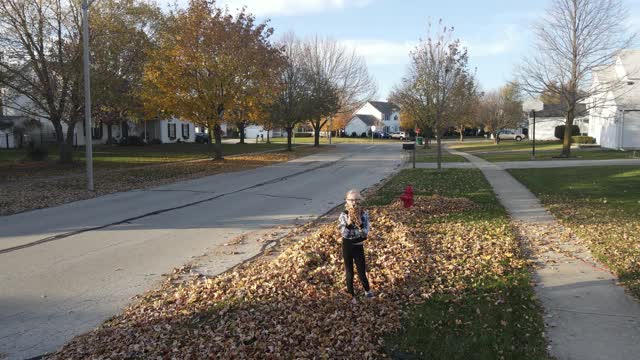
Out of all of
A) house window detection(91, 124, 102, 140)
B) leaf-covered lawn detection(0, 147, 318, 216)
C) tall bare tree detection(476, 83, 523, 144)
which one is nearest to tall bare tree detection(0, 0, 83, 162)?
leaf-covered lawn detection(0, 147, 318, 216)

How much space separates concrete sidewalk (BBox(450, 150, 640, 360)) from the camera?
490 cm

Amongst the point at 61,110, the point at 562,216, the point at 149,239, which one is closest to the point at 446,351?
the point at 149,239

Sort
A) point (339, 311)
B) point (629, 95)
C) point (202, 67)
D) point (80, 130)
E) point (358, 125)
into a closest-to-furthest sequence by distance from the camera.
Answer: point (339, 311) < point (202, 67) < point (629, 95) < point (80, 130) < point (358, 125)

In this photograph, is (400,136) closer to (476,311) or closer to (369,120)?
(369,120)

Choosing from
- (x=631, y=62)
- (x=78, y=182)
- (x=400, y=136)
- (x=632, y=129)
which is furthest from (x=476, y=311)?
(x=400, y=136)

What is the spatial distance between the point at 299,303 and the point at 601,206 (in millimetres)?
9839

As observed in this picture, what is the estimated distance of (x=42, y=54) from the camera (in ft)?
75.6

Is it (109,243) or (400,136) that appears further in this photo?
(400,136)

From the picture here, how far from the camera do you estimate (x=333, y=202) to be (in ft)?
49.3

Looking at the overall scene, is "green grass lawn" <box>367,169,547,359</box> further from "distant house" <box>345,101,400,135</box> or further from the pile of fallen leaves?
"distant house" <box>345,101,400,135</box>

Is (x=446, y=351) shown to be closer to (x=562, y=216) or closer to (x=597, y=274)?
(x=597, y=274)

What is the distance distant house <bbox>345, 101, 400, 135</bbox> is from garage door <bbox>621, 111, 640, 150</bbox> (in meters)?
59.2

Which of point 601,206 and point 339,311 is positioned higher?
point 601,206

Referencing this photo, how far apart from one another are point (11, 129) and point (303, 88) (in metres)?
22.6
